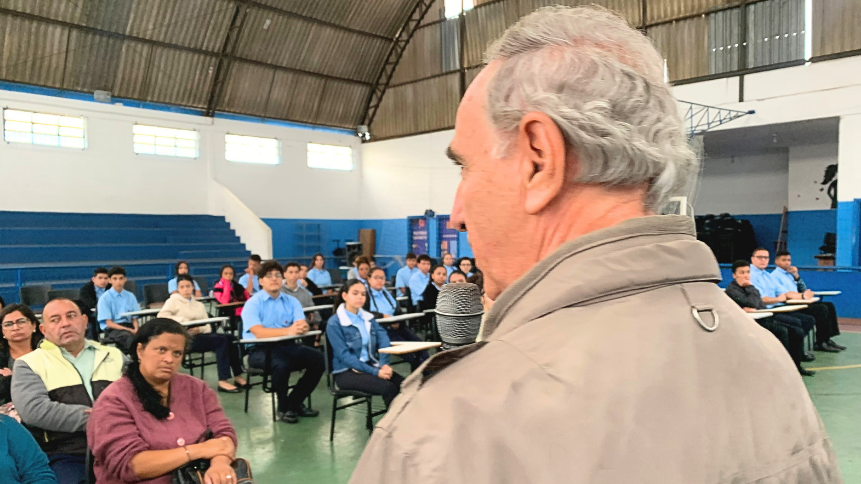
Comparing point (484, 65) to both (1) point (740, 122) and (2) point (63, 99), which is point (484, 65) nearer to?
(1) point (740, 122)

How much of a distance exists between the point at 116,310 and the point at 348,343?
3.29 m

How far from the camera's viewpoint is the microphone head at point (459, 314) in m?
2.49

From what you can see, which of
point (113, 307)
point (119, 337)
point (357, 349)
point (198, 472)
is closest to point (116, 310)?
point (113, 307)

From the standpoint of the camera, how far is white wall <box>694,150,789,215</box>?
511 inches

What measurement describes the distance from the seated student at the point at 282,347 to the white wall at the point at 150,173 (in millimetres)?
9145

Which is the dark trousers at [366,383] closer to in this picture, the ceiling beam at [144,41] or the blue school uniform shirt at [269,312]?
the blue school uniform shirt at [269,312]

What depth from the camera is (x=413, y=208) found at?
15625 mm

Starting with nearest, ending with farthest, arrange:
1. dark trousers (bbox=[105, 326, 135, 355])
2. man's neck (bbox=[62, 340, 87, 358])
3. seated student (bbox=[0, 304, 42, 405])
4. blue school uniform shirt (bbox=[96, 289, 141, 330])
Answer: man's neck (bbox=[62, 340, 87, 358]), seated student (bbox=[0, 304, 42, 405]), dark trousers (bbox=[105, 326, 135, 355]), blue school uniform shirt (bbox=[96, 289, 141, 330])

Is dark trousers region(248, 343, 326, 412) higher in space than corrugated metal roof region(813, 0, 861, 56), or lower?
lower

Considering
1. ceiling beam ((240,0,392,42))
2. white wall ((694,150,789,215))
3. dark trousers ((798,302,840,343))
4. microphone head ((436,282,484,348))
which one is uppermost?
ceiling beam ((240,0,392,42))

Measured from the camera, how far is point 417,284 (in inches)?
312

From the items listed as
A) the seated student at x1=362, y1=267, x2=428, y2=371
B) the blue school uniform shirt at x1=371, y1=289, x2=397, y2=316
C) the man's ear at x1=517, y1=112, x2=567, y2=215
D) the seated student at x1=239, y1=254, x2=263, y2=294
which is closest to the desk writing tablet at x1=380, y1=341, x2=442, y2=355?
the seated student at x1=362, y1=267, x2=428, y2=371

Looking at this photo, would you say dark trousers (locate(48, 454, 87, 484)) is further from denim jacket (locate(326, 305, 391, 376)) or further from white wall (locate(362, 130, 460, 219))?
white wall (locate(362, 130, 460, 219))

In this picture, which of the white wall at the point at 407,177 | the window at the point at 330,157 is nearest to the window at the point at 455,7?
the white wall at the point at 407,177
